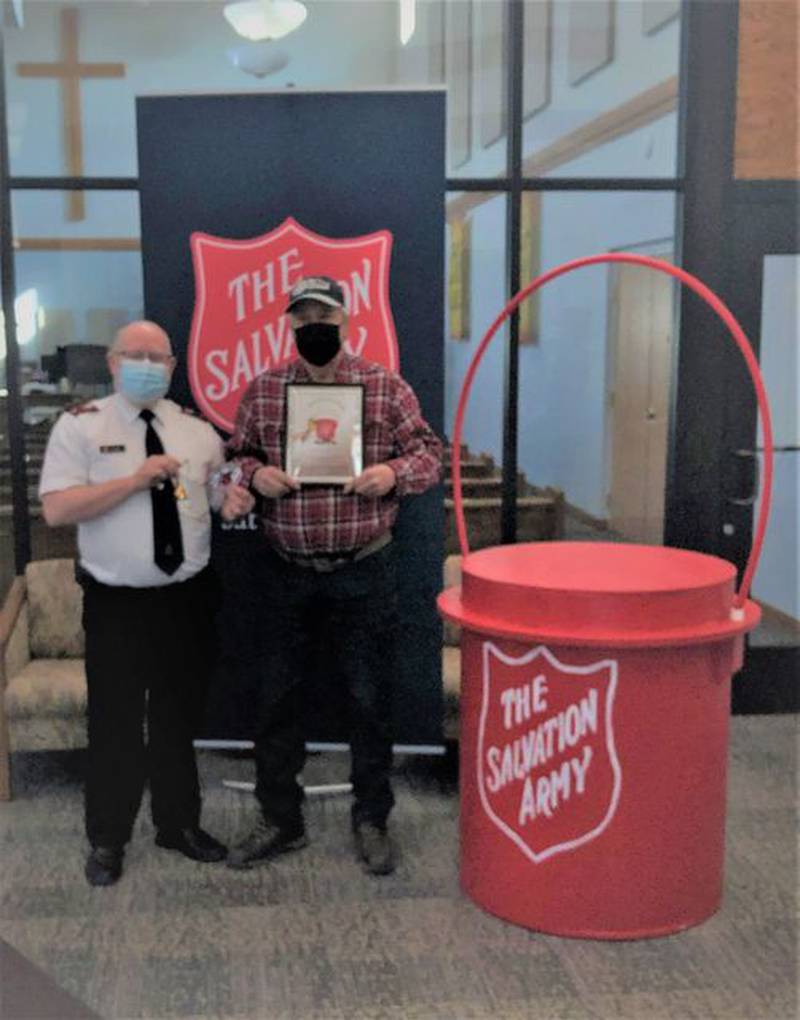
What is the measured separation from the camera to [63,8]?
16.1 feet

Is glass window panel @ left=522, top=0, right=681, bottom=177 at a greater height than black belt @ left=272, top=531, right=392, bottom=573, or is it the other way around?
glass window panel @ left=522, top=0, right=681, bottom=177

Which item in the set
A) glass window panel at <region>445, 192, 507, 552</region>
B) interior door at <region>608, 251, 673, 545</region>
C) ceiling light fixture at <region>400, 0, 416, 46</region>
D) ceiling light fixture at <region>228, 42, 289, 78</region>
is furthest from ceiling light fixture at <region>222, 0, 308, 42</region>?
interior door at <region>608, 251, 673, 545</region>

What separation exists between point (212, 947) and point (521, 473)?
255 centimetres

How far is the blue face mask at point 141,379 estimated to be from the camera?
313 cm

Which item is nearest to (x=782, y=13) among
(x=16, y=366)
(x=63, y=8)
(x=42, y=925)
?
(x=63, y=8)

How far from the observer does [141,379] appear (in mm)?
3137

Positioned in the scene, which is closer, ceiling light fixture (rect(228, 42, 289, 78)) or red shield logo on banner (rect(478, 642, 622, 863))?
red shield logo on banner (rect(478, 642, 622, 863))

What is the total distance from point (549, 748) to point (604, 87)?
6000 mm

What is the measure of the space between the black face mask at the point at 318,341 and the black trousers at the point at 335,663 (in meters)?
0.58

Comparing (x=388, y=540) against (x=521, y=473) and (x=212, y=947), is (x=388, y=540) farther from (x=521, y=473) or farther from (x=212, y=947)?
(x=521, y=473)

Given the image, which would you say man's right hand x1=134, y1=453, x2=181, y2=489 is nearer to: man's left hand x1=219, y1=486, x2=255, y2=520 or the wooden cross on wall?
man's left hand x1=219, y1=486, x2=255, y2=520

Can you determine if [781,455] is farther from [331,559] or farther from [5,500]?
[5,500]

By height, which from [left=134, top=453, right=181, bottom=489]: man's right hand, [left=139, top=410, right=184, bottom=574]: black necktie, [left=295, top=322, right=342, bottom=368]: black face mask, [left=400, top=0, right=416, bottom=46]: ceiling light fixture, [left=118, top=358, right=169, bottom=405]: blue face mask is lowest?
[left=139, top=410, right=184, bottom=574]: black necktie

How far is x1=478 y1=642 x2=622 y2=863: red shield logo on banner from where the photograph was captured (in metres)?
2.75
